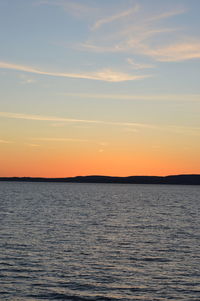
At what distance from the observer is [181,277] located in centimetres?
3234

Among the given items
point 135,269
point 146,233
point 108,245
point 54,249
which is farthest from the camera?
point 146,233

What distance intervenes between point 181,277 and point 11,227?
107 feet

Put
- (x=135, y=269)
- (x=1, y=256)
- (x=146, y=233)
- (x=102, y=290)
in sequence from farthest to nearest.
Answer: (x=146, y=233) → (x=1, y=256) → (x=135, y=269) → (x=102, y=290)

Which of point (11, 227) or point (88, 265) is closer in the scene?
point (88, 265)

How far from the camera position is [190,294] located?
28.1 meters

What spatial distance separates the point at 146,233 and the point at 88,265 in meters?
22.5

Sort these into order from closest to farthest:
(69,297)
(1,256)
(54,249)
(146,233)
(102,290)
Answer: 1. (69,297)
2. (102,290)
3. (1,256)
4. (54,249)
5. (146,233)

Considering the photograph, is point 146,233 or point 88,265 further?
→ point 146,233

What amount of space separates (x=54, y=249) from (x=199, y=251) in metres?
15.1

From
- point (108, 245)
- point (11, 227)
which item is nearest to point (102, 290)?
point (108, 245)

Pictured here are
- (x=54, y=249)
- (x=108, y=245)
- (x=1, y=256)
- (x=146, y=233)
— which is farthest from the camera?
(x=146, y=233)

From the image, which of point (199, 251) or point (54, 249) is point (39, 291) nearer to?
point (54, 249)

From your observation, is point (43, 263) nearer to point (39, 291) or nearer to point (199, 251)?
point (39, 291)

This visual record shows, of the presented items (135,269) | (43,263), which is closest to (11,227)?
(43,263)
